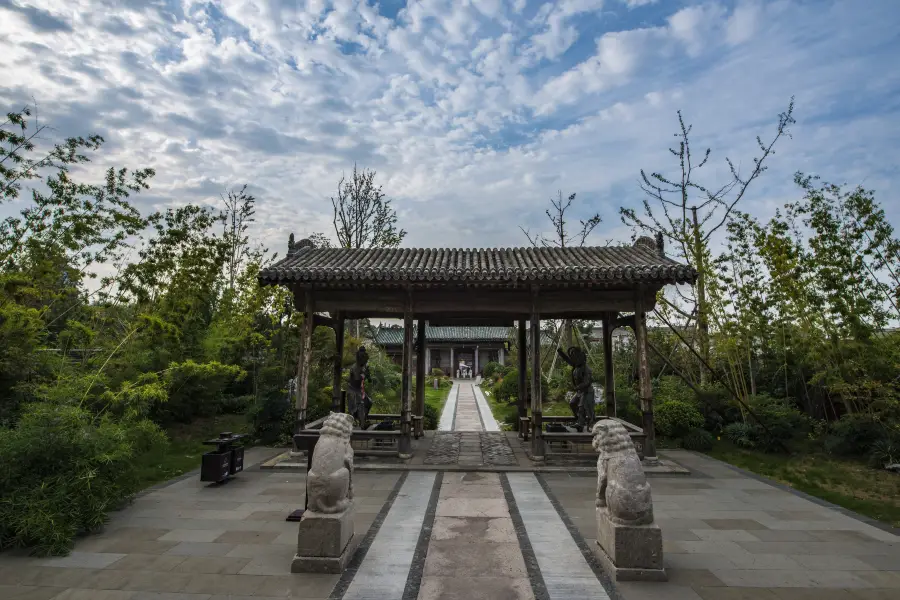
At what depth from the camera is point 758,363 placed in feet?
37.0

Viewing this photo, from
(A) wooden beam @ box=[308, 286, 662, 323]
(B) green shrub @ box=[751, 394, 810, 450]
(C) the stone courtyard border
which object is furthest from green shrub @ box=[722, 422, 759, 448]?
(A) wooden beam @ box=[308, 286, 662, 323]

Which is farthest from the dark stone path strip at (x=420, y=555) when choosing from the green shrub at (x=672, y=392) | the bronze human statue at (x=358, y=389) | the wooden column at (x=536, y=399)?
the green shrub at (x=672, y=392)

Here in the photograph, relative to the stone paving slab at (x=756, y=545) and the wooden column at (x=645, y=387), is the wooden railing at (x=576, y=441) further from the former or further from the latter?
the stone paving slab at (x=756, y=545)

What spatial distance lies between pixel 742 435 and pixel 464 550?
8.33 metres

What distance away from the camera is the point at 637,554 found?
3568 millimetres

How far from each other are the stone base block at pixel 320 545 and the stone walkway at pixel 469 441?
13.8ft

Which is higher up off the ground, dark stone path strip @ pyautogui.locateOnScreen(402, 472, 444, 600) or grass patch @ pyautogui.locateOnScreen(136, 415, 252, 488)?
grass patch @ pyautogui.locateOnScreen(136, 415, 252, 488)

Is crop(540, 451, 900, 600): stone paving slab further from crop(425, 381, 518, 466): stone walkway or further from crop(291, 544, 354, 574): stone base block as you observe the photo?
crop(291, 544, 354, 574): stone base block

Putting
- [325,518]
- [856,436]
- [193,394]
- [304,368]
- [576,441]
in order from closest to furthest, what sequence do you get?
1. [325,518]
2. [576,441]
3. [304,368]
4. [856,436]
5. [193,394]

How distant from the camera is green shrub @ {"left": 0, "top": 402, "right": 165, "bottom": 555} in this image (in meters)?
4.05

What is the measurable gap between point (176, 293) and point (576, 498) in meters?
9.03

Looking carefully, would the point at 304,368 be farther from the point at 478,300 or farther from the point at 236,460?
the point at 478,300

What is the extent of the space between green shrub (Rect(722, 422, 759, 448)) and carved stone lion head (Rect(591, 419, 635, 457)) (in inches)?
298

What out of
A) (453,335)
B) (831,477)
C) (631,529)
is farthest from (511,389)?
(453,335)
